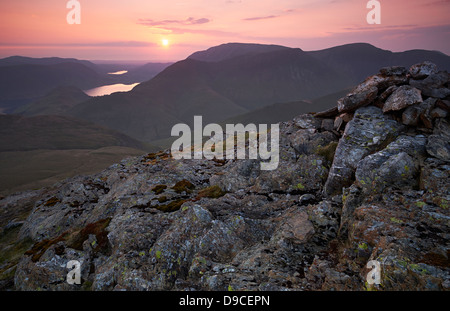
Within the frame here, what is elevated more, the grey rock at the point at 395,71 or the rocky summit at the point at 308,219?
the grey rock at the point at 395,71

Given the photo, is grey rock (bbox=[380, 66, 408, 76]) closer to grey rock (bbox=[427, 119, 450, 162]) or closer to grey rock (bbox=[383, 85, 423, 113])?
grey rock (bbox=[383, 85, 423, 113])

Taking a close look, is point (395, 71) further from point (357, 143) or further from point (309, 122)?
point (309, 122)

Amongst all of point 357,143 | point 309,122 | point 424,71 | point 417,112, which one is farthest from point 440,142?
point 309,122

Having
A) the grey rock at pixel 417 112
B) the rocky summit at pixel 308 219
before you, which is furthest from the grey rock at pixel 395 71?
the grey rock at pixel 417 112

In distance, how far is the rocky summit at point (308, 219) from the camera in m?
12.5

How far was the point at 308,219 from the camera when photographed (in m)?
16.3

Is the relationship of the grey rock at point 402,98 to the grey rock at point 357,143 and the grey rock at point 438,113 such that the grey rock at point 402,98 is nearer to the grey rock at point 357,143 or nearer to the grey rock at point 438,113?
the grey rock at point 357,143

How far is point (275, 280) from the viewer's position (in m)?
12.9

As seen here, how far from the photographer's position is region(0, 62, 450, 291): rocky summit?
1247 centimetres

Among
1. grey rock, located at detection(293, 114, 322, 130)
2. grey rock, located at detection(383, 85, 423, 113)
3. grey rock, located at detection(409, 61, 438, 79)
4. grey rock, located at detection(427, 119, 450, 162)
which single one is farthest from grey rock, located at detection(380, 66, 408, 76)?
grey rock, located at detection(293, 114, 322, 130)
